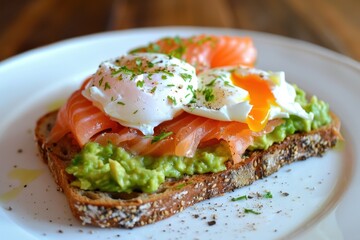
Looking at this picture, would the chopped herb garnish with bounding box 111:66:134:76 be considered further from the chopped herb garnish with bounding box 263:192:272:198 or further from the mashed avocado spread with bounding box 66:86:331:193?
the chopped herb garnish with bounding box 263:192:272:198

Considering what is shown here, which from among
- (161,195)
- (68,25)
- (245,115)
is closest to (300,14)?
(68,25)

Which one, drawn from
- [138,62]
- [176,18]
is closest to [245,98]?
[138,62]

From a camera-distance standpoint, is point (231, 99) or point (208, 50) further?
point (208, 50)

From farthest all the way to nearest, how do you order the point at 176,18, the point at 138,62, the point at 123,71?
the point at 176,18, the point at 138,62, the point at 123,71

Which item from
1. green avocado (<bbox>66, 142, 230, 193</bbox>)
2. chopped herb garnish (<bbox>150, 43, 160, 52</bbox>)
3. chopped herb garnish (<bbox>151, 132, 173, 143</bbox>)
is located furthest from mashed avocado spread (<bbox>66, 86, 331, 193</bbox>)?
chopped herb garnish (<bbox>150, 43, 160, 52</bbox>)

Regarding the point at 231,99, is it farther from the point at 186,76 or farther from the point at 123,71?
the point at 123,71

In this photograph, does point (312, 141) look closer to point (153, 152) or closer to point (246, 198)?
point (246, 198)

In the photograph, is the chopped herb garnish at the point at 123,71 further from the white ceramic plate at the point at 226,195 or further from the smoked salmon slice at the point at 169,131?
the white ceramic plate at the point at 226,195
